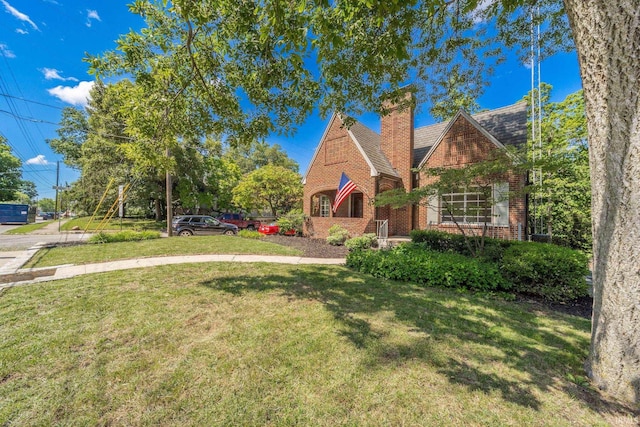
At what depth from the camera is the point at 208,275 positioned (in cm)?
631

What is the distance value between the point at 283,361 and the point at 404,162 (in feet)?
45.3

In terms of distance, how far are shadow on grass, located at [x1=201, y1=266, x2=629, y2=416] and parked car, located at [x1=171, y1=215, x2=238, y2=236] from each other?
462 inches

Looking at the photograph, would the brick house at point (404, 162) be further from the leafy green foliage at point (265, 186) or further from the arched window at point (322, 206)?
the leafy green foliage at point (265, 186)

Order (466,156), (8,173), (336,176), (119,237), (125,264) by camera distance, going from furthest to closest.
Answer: (8,173), (336,176), (466,156), (119,237), (125,264)

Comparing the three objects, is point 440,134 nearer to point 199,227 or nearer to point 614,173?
point 614,173

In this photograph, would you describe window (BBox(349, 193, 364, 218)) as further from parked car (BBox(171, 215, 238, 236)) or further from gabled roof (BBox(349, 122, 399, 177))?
parked car (BBox(171, 215, 238, 236))

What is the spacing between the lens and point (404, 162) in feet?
47.9

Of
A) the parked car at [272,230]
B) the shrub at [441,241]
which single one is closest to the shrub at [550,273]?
the shrub at [441,241]

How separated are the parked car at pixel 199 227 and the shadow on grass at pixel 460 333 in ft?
38.5

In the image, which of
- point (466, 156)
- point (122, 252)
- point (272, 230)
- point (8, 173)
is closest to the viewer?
point (122, 252)

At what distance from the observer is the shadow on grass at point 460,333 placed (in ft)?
8.65

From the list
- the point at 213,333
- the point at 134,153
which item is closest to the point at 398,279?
the point at 213,333

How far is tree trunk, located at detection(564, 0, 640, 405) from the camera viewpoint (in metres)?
2.31

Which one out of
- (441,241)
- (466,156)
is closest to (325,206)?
(466,156)
